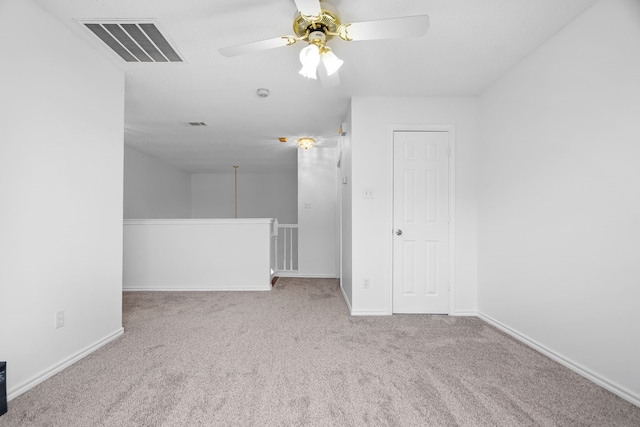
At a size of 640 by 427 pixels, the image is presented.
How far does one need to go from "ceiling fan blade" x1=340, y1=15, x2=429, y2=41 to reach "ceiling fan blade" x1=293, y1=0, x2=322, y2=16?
0.53 ft

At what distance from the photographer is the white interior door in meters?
3.05

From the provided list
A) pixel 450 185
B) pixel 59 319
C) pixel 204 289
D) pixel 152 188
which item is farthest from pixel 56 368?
pixel 152 188

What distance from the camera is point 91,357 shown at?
6.86ft

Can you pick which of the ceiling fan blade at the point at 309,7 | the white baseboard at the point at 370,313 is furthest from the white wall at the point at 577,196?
the ceiling fan blade at the point at 309,7

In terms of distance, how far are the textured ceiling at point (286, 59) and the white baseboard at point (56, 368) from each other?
2.26 metres

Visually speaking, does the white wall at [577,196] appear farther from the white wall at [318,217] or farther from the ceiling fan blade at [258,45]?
the white wall at [318,217]

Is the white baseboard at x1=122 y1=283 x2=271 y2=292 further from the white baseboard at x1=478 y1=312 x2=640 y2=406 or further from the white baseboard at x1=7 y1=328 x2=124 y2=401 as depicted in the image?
the white baseboard at x1=478 y1=312 x2=640 y2=406

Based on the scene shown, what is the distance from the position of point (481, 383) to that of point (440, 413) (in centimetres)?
46

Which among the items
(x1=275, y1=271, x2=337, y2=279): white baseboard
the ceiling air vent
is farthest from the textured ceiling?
(x1=275, y1=271, x2=337, y2=279): white baseboard

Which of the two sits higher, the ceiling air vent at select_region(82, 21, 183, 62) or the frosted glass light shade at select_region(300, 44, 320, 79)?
the ceiling air vent at select_region(82, 21, 183, 62)

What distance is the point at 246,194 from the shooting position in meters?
8.10

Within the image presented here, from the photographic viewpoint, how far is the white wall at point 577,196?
1616 millimetres

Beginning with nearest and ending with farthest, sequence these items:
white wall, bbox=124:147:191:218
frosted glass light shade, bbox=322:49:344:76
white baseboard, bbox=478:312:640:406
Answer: white baseboard, bbox=478:312:640:406
frosted glass light shade, bbox=322:49:344:76
white wall, bbox=124:147:191:218

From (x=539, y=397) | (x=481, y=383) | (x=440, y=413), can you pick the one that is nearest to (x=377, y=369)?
(x=440, y=413)
